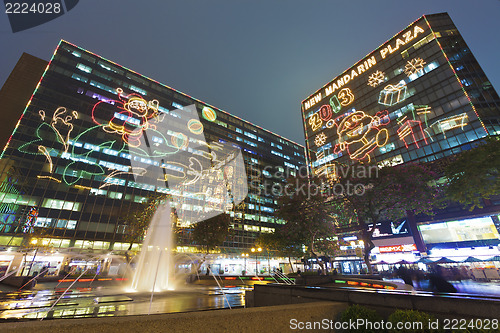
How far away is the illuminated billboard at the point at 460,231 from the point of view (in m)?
28.9

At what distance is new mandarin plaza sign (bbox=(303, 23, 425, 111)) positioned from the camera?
47969 millimetres

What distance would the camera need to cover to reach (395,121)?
145 ft

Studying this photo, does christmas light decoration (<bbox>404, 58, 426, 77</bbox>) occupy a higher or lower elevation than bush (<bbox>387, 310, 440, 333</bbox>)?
higher

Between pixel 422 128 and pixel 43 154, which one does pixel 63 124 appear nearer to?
pixel 43 154

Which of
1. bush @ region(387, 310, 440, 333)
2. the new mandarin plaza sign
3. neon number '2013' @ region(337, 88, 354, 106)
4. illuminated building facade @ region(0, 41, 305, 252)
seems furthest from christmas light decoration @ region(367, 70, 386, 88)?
bush @ region(387, 310, 440, 333)

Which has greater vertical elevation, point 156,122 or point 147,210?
point 156,122

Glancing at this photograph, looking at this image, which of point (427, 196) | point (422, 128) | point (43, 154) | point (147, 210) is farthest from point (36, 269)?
point (422, 128)

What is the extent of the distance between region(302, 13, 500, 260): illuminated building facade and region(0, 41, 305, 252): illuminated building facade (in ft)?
117

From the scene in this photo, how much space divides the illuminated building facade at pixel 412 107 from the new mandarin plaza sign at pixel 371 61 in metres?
0.23

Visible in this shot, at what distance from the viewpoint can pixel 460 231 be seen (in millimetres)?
31125

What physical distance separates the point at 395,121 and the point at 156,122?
61622mm

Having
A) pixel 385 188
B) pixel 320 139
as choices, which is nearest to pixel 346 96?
pixel 320 139

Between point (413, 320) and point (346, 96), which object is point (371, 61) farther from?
point (413, 320)

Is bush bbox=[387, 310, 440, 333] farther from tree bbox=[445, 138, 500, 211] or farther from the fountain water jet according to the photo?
tree bbox=[445, 138, 500, 211]
